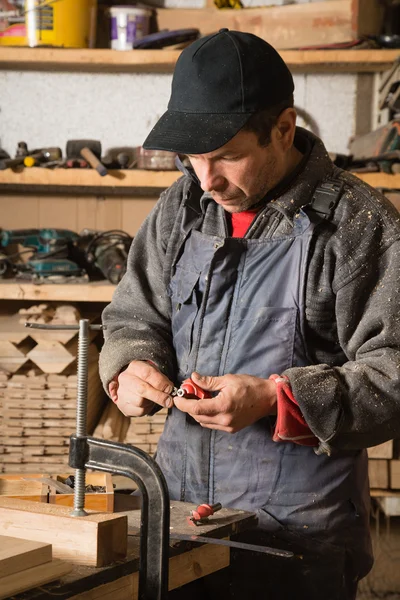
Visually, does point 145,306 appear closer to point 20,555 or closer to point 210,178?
point 210,178

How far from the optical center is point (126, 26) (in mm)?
3340

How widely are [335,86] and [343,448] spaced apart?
2304 mm

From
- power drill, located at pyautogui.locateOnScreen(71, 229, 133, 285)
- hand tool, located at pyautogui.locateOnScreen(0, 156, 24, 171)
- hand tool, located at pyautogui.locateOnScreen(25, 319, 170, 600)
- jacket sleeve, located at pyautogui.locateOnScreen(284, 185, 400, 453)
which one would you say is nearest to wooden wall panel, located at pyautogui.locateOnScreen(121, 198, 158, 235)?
power drill, located at pyautogui.locateOnScreen(71, 229, 133, 285)

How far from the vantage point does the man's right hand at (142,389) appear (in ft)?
5.45

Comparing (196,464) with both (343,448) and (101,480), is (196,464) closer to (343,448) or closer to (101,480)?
(101,480)

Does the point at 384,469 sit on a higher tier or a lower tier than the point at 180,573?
lower

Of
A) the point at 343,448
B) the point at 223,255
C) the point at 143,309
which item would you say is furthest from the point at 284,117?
the point at 343,448

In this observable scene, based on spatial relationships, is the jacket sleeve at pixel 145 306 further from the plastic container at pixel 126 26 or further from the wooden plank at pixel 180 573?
the plastic container at pixel 126 26

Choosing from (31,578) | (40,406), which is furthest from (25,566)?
(40,406)

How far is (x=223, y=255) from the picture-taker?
69.0 inches

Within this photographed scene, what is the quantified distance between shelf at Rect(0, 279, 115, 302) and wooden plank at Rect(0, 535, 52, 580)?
79.0 inches

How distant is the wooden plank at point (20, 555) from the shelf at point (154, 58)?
2361mm

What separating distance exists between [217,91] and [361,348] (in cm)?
57

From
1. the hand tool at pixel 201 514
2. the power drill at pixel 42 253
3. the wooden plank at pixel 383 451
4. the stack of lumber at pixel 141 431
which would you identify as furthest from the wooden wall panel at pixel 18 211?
the hand tool at pixel 201 514
